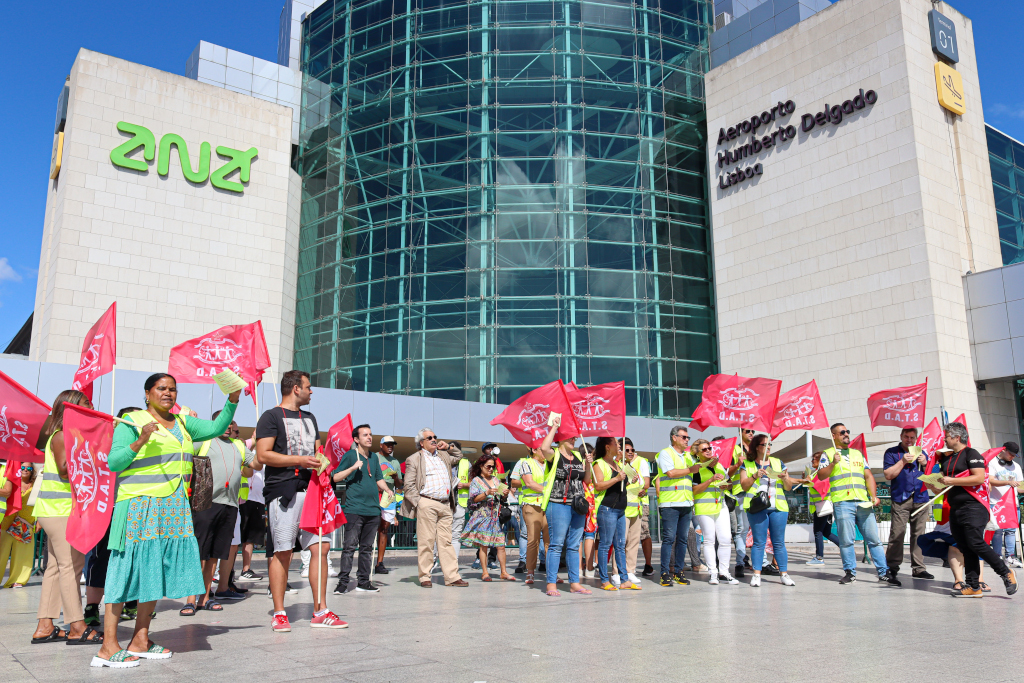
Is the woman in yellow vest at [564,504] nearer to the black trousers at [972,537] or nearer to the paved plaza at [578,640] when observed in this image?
the paved plaza at [578,640]

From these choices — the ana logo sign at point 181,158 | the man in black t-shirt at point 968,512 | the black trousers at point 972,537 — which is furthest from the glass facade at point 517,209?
the black trousers at point 972,537

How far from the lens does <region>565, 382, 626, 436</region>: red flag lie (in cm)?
1043

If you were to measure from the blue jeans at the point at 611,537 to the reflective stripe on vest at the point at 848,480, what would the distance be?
2841 mm

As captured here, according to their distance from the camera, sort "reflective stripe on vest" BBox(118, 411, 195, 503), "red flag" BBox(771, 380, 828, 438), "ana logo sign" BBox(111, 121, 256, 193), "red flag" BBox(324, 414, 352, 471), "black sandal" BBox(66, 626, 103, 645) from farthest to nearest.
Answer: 1. "ana logo sign" BBox(111, 121, 256, 193)
2. "red flag" BBox(771, 380, 828, 438)
3. "red flag" BBox(324, 414, 352, 471)
4. "black sandal" BBox(66, 626, 103, 645)
5. "reflective stripe on vest" BBox(118, 411, 195, 503)

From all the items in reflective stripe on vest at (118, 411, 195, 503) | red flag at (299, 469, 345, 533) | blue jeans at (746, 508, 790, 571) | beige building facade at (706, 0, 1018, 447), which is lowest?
blue jeans at (746, 508, 790, 571)

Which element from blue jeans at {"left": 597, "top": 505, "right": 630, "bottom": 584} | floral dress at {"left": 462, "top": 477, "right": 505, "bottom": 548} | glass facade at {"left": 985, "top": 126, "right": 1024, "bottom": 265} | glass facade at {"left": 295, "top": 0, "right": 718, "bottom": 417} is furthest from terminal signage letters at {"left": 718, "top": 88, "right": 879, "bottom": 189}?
blue jeans at {"left": 597, "top": 505, "right": 630, "bottom": 584}

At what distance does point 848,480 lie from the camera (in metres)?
10.3

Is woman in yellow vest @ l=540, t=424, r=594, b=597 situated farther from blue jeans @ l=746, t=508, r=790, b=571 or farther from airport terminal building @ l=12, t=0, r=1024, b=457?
airport terminal building @ l=12, t=0, r=1024, b=457

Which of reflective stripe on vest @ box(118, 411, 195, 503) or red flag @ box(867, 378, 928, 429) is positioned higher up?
red flag @ box(867, 378, 928, 429)

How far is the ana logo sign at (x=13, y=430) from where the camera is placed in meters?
6.40

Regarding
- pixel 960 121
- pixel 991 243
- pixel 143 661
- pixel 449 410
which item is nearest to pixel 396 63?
pixel 449 410

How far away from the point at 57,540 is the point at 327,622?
1.98 meters

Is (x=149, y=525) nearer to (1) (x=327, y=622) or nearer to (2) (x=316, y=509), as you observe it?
(2) (x=316, y=509)

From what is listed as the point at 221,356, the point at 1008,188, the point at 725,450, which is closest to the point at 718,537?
the point at 725,450
